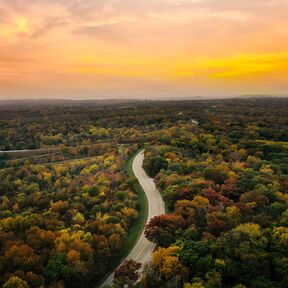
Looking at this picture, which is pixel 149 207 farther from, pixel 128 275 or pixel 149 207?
pixel 128 275

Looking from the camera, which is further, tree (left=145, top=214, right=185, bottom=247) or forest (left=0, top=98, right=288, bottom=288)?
tree (left=145, top=214, right=185, bottom=247)

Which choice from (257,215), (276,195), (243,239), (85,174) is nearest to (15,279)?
(243,239)

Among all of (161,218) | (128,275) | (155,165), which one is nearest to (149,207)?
(161,218)

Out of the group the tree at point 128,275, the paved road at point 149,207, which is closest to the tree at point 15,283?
the paved road at point 149,207

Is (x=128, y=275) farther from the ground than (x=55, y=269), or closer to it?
farther from the ground

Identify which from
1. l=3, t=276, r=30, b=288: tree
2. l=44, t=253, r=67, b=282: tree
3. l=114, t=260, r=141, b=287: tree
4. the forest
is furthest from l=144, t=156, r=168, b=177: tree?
l=3, t=276, r=30, b=288: tree

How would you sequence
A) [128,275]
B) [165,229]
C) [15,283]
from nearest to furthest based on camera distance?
1. [15,283]
2. [128,275]
3. [165,229]

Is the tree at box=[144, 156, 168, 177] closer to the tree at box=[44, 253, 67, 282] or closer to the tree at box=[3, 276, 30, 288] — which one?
the tree at box=[44, 253, 67, 282]
